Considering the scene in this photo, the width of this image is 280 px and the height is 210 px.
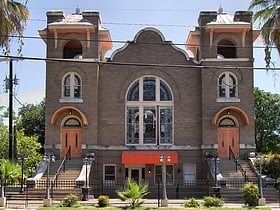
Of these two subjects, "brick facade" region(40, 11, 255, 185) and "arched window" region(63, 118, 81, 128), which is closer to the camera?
"brick facade" region(40, 11, 255, 185)

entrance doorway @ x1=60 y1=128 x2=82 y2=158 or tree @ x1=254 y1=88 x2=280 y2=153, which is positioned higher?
tree @ x1=254 y1=88 x2=280 y2=153

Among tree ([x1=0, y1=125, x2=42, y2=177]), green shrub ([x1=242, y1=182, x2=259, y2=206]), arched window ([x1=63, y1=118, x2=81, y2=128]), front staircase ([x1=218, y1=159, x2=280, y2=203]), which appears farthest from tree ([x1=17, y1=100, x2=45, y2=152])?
green shrub ([x1=242, y1=182, x2=259, y2=206])

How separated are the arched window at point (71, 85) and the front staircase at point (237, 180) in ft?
36.2

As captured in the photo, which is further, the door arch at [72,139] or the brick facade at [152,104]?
the door arch at [72,139]

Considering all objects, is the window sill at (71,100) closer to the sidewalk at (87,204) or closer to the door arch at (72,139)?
the door arch at (72,139)

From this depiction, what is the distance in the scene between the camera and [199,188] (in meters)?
35.8

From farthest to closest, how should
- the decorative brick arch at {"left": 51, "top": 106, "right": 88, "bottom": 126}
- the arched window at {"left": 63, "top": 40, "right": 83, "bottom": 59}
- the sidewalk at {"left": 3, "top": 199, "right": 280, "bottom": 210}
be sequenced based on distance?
the arched window at {"left": 63, "top": 40, "right": 83, "bottom": 59}, the decorative brick arch at {"left": 51, "top": 106, "right": 88, "bottom": 126}, the sidewalk at {"left": 3, "top": 199, "right": 280, "bottom": 210}

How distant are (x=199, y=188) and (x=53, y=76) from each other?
41.4ft

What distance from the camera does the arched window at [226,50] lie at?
40.2 metres

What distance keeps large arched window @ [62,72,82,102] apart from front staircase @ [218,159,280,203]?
36.0ft

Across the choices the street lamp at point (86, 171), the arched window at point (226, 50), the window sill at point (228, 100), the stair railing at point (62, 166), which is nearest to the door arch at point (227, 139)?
the window sill at point (228, 100)

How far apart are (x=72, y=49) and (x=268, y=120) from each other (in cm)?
2722

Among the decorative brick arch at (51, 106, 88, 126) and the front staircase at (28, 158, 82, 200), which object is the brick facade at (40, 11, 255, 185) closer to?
the decorative brick arch at (51, 106, 88, 126)

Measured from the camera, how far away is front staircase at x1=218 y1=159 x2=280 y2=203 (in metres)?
31.5
